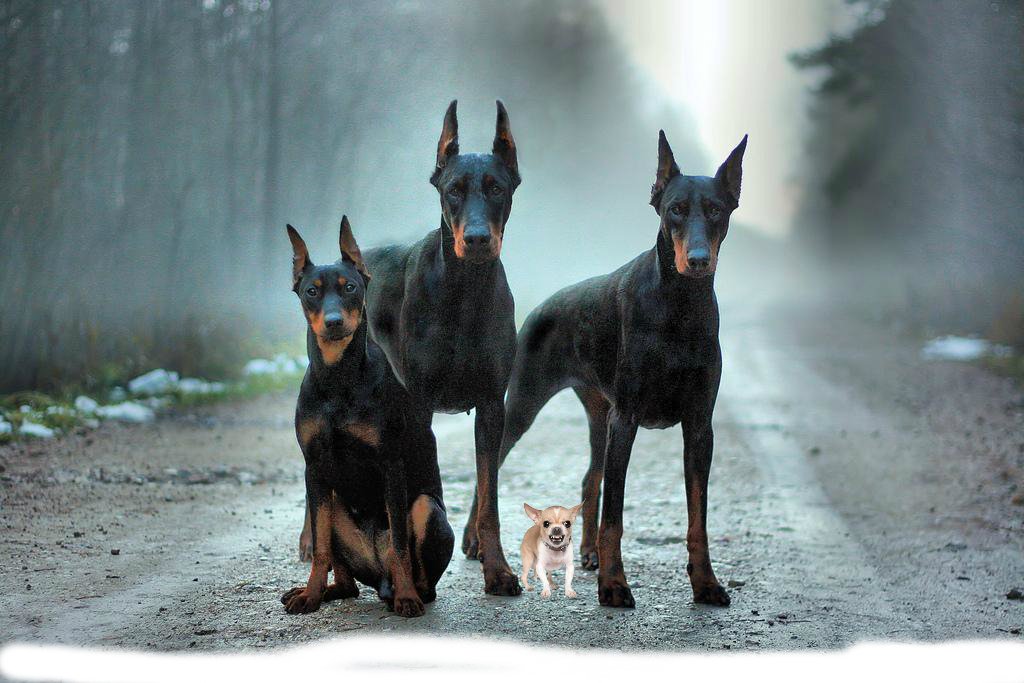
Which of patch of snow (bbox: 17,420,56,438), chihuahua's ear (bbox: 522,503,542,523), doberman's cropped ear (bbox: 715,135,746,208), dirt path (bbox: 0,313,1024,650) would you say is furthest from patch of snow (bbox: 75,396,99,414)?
doberman's cropped ear (bbox: 715,135,746,208)

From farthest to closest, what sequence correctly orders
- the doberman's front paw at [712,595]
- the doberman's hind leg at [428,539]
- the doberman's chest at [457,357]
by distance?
the doberman's chest at [457,357] → the doberman's front paw at [712,595] → the doberman's hind leg at [428,539]

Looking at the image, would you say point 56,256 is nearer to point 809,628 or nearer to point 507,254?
point 809,628

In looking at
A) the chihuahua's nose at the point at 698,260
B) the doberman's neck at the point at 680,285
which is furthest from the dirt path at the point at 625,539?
the chihuahua's nose at the point at 698,260

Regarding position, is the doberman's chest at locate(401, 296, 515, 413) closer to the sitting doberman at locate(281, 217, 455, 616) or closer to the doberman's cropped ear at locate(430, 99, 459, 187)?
the sitting doberman at locate(281, 217, 455, 616)

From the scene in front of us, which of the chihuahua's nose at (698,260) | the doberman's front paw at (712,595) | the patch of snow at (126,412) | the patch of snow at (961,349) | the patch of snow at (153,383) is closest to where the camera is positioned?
the chihuahua's nose at (698,260)

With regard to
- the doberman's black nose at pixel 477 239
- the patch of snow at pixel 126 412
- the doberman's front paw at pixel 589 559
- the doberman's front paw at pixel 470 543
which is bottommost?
the doberman's front paw at pixel 589 559

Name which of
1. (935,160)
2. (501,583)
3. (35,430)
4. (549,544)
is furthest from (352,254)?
(935,160)

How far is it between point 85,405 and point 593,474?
5.81 meters

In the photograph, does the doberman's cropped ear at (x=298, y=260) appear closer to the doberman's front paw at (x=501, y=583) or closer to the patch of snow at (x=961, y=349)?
the doberman's front paw at (x=501, y=583)

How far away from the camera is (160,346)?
38.4 ft

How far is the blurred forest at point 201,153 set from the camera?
1044cm

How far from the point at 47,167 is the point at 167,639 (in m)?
7.96

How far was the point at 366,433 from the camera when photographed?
4293 mm

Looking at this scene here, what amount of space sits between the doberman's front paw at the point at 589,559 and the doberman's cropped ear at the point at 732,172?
6.62 ft
